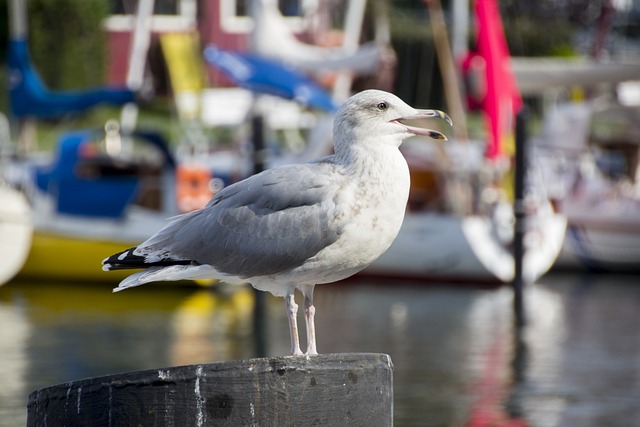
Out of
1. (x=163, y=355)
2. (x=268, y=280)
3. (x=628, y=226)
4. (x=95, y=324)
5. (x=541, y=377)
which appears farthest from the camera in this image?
(x=628, y=226)

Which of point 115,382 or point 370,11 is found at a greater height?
point 370,11

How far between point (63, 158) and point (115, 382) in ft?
49.8

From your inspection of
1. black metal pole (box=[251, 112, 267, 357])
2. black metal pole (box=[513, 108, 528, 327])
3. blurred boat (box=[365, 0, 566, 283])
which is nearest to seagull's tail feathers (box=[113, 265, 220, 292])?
black metal pole (box=[251, 112, 267, 357])

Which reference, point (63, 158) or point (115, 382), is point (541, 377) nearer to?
point (115, 382)

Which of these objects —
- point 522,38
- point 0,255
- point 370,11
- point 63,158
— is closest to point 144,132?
point 63,158

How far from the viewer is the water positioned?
34.0 ft

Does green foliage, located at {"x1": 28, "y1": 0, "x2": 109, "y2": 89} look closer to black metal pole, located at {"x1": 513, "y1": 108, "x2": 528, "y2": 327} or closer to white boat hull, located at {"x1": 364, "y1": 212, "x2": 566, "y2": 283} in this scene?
white boat hull, located at {"x1": 364, "y1": 212, "x2": 566, "y2": 283}

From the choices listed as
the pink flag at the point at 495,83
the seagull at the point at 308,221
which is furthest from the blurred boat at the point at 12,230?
the seagull at the point at 308,221

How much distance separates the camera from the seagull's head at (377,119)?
5.51 metres

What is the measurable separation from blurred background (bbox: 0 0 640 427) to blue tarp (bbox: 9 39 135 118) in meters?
0.04

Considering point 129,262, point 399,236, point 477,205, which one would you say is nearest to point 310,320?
point 129,262

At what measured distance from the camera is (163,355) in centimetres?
1269

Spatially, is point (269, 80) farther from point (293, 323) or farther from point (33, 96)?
point (293, 323)

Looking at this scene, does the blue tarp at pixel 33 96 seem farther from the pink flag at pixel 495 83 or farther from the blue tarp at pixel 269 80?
the pink flag at pixel 495 83
